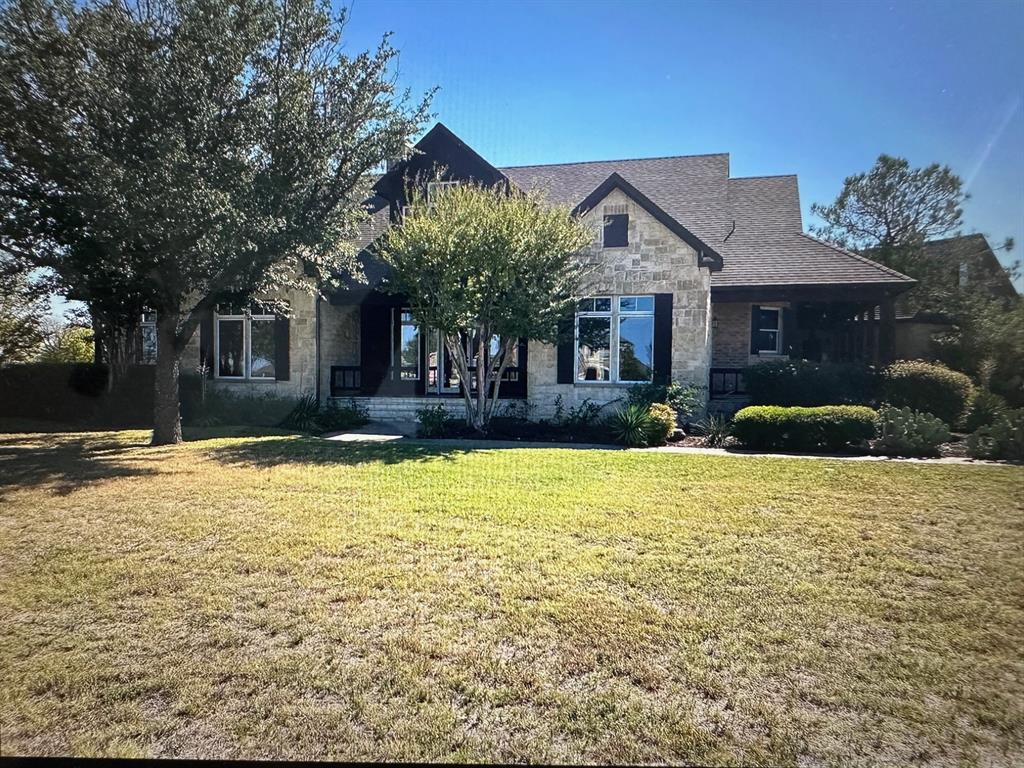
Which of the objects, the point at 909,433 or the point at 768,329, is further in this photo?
the point at 768,329

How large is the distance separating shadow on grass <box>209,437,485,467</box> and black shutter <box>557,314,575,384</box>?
146 inches

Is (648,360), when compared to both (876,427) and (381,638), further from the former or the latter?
(381,638)

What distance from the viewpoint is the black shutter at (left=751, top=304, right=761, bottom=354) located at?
15.2 m

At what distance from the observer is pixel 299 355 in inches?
563

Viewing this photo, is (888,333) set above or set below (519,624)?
above

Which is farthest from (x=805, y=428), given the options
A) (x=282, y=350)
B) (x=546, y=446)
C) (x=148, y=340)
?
(x=148, y=340)

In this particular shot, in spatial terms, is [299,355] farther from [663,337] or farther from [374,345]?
[663,337]

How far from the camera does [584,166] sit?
17.8 m

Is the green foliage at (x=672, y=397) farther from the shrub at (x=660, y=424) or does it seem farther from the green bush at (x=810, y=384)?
the green bush at (x=810, y=384)

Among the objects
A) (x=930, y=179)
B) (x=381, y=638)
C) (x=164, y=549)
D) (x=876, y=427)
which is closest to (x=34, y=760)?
(x=381, y=638)

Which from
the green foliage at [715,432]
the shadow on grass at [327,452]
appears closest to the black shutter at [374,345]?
the shadow on grass at [327,452]

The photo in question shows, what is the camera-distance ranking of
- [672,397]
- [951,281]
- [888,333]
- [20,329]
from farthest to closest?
[20,329]
[888,333]
[672,397]
[951,281]

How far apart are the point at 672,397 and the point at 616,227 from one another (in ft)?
13.4

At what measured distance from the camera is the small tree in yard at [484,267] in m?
10.4
